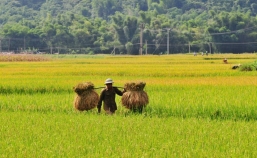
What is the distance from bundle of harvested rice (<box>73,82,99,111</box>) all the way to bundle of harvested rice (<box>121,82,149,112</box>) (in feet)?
1.98

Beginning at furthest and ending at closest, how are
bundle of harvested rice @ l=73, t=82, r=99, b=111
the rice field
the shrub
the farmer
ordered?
the shrub → bundle of harvested rice @ l=73, t=82, r=99, b=111 → the farmer → the rice field

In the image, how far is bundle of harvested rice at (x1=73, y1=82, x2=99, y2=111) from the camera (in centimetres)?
1110

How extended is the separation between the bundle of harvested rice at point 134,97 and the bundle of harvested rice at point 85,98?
605 mm

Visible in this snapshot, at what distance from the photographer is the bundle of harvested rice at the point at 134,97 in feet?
35.9

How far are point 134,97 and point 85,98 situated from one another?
960 millimetres

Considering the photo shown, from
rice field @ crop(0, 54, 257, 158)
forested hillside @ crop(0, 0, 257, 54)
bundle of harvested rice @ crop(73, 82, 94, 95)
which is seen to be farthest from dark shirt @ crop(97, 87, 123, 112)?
forested hillside @ crop(0, 0, 257, 54)

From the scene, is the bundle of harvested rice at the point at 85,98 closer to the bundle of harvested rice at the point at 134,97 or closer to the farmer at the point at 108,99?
the farmer at the point at 108,99

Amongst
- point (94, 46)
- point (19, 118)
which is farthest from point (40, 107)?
point (94, 46)

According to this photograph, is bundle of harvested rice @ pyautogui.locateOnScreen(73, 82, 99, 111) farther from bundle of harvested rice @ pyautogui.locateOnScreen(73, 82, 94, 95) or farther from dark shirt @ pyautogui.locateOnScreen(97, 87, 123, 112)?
dark shirt @ pyautogui.locateOnScreen(97, 87, 123, 112)

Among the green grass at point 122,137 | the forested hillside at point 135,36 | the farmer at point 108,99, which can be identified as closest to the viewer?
the green grass at point 122,137

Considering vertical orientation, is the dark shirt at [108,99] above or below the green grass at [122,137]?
above

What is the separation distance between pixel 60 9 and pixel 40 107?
468 feet

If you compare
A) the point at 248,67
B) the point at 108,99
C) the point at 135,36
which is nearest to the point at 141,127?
the point at 108,99

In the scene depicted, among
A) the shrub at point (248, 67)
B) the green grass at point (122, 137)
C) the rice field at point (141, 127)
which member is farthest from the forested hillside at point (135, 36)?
the green grass at point (122, 137)
